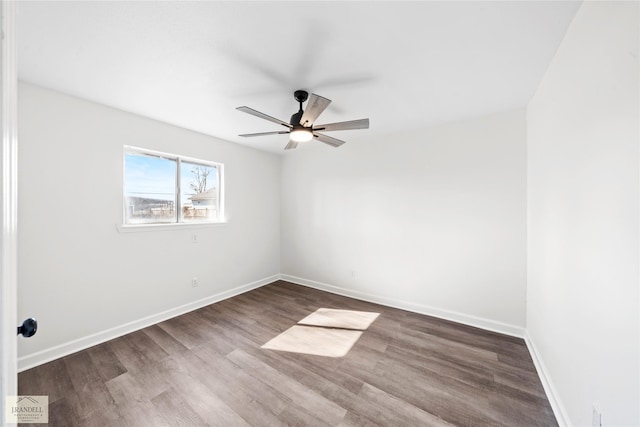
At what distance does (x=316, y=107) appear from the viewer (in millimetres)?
1869

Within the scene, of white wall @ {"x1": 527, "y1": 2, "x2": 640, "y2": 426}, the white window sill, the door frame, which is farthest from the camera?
the white window sill

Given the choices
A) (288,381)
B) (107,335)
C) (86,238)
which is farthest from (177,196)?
(288,381)

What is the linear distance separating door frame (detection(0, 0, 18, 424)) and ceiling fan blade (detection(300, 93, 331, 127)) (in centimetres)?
137

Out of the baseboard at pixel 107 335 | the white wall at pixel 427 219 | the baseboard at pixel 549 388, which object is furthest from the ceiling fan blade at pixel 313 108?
the baseboard at pixel 107 335

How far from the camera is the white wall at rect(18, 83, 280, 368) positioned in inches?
80.0

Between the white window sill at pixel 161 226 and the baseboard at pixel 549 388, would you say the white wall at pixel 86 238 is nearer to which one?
the white window sill at pixel 161 226

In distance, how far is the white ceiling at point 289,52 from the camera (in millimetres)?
1318

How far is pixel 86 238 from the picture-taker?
2.33m

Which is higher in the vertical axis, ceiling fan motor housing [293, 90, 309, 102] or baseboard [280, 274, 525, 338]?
ceiling fan motor housing [293, 90, 309, 102]

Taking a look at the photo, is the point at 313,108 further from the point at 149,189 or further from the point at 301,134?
the point at 149,189

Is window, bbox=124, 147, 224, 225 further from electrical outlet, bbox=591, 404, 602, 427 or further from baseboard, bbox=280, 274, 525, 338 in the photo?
electrical outlet, bbox=591, 404, 602, 427

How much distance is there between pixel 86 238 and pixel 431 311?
394cm

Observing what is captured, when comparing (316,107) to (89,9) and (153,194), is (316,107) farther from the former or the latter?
(153,194)

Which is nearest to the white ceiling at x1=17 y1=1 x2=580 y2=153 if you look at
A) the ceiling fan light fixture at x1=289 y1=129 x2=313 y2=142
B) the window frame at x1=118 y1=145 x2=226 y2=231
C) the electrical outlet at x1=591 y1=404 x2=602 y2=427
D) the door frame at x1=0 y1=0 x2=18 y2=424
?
the ceiling fan light fixture at x1=289 y1=129 x2=313 y2=142
